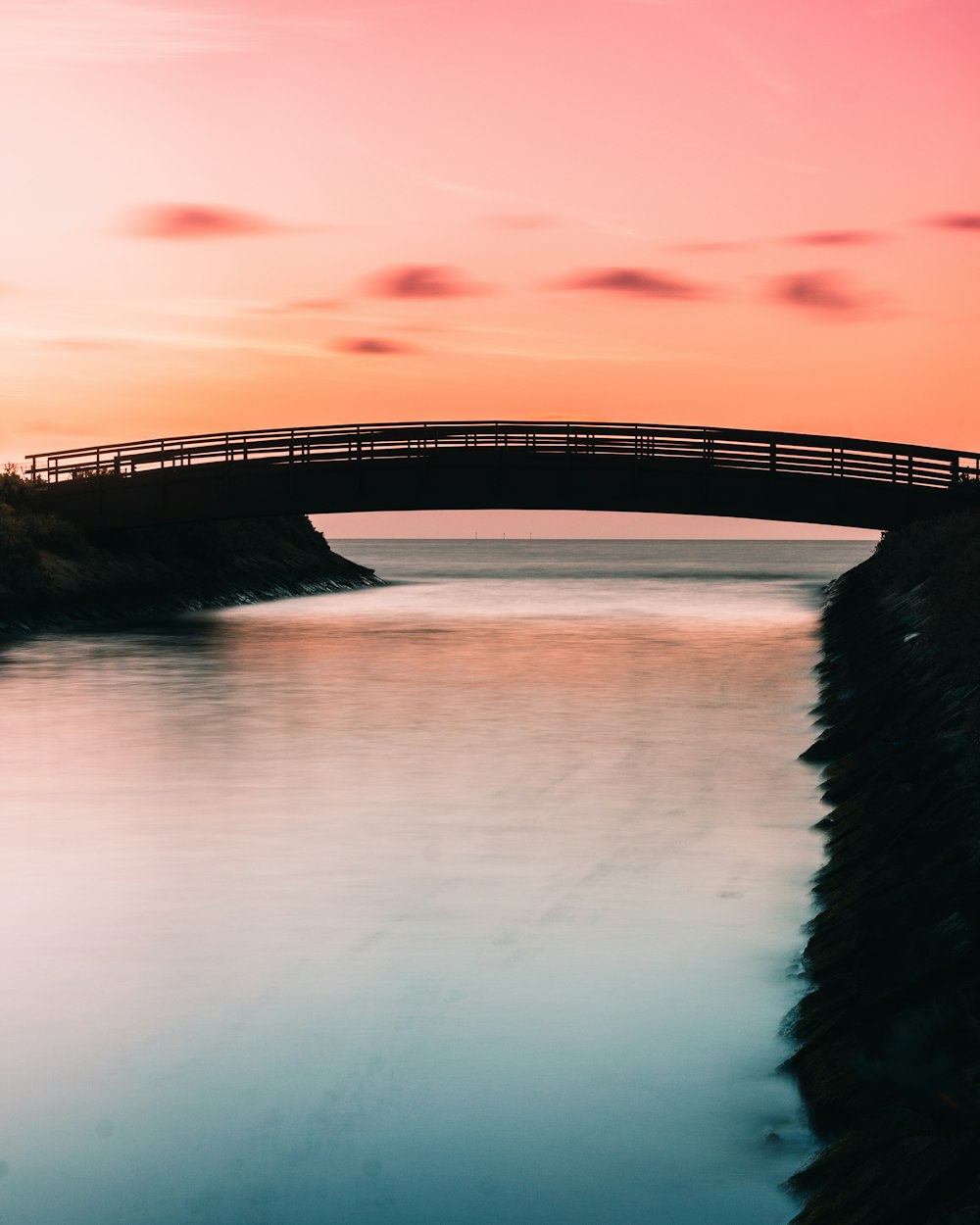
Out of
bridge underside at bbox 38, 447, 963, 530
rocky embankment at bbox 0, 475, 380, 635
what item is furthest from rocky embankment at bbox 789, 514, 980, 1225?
rocky embankment at bbox 0, 475, 380, 635

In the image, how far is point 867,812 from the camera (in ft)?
51.2

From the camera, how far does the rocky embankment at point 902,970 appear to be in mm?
6941

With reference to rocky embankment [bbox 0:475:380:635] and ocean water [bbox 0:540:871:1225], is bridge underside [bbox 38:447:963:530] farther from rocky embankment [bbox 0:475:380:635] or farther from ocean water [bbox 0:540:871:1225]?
ocean water [bbox 0:540:871:1225]

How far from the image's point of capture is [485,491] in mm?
53938

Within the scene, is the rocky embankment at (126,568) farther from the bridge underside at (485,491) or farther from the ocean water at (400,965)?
the ocean water at (400,965)

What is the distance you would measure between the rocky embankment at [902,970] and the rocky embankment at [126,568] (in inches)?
1300

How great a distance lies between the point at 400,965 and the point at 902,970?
3.83 metres

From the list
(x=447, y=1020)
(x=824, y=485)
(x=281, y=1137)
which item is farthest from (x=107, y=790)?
(x=824, y=485)

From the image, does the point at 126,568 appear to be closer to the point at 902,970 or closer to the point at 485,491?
the point at 485,491

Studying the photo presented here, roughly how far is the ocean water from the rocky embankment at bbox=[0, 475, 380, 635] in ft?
68.3

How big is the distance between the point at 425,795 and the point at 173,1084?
11188 mm

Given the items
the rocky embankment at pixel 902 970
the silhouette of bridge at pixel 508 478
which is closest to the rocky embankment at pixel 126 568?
the silhouette of bridge at pixel 508 478

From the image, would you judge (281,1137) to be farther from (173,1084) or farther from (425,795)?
(425,795)

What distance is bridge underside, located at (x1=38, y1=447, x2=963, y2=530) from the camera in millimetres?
51812
